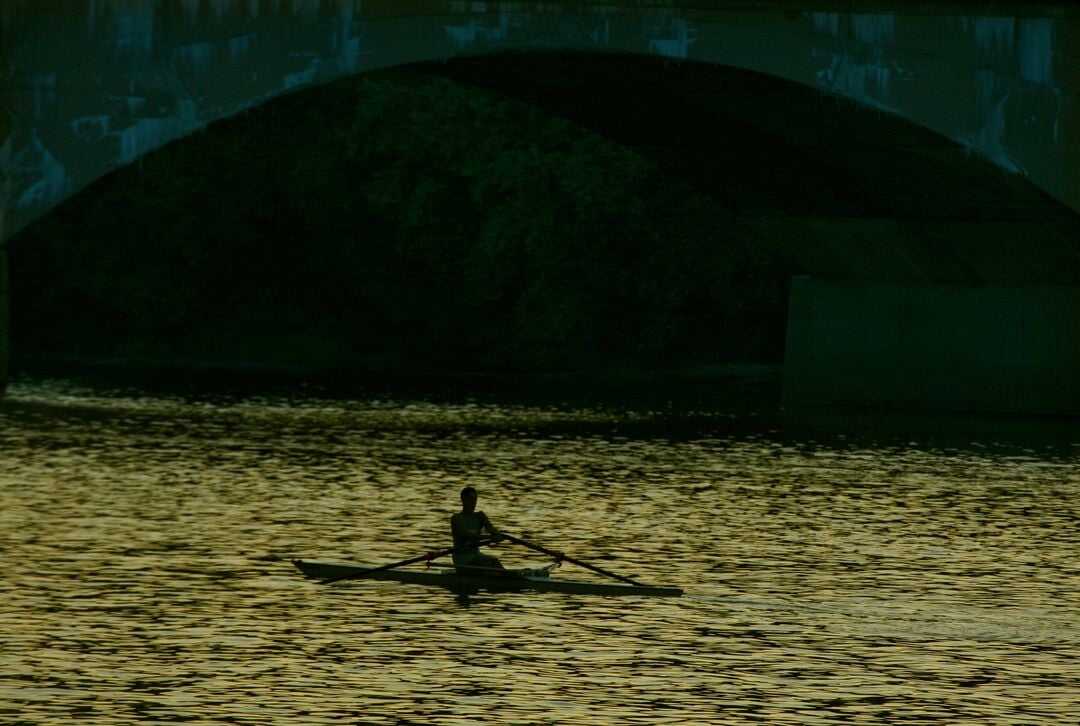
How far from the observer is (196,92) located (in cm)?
3033

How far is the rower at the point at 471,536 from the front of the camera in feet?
66.9

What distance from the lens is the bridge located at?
1188 inches

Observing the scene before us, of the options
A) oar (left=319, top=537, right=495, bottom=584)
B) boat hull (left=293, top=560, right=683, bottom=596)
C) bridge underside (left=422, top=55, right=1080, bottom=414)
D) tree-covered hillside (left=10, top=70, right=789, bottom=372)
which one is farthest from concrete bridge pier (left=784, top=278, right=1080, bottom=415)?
oar (left=319, top=537, right=495, bottom=584)

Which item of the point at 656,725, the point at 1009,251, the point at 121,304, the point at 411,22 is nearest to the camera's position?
the point at 656,725

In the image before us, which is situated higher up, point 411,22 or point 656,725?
point 411,22

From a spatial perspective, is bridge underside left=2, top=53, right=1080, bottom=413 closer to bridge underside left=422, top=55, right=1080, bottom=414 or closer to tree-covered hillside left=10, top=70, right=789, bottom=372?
bridge underside left=422, top=55, right=1080, bottom=414

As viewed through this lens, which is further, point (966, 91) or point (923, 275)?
point (923, 275)

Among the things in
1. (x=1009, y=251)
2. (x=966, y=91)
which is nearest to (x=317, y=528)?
(x=966, y=91)

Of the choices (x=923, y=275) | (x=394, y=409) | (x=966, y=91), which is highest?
(x=966, y=91)

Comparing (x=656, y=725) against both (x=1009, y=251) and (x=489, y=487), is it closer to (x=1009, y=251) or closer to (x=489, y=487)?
(x=489, y=487)

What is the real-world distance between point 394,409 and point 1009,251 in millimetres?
11529

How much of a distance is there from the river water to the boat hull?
0.43 feet

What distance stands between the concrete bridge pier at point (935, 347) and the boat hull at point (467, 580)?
19.1 meters

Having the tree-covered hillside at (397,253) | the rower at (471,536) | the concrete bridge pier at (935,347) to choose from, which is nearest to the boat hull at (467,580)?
the rower at (471,536)
